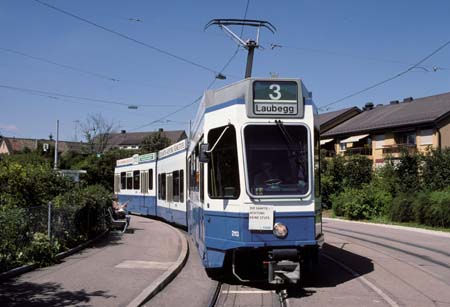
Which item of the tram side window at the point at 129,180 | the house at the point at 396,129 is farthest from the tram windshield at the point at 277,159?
the house at the point at 396,129

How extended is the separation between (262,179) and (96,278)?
11.7 ft

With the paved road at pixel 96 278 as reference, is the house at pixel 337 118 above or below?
above

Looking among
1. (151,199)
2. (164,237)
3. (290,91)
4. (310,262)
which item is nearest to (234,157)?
(290,91)

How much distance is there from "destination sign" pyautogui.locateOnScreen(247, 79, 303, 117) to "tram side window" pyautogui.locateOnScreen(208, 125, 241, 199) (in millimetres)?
602

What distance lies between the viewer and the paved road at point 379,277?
8672mm

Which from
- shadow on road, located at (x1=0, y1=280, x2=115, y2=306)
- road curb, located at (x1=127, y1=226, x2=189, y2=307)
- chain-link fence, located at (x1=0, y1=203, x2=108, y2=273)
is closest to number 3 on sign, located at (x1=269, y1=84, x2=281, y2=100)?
road curb, located at (x1=127, y1=226, x2=189, y2=307)

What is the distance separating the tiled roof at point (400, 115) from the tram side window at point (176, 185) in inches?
1201

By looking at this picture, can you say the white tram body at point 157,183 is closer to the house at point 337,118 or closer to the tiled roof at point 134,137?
the house at point 337,118

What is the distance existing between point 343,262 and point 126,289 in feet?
19.7

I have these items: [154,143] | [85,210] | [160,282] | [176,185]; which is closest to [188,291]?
[160,282]

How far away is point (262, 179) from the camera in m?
9.15

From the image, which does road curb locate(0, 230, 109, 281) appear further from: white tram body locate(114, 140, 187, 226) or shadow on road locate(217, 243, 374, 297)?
white tram body locate(114, 140, 187, 226)

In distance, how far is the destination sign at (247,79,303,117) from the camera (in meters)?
9.33

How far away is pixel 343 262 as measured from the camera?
13.0 m
